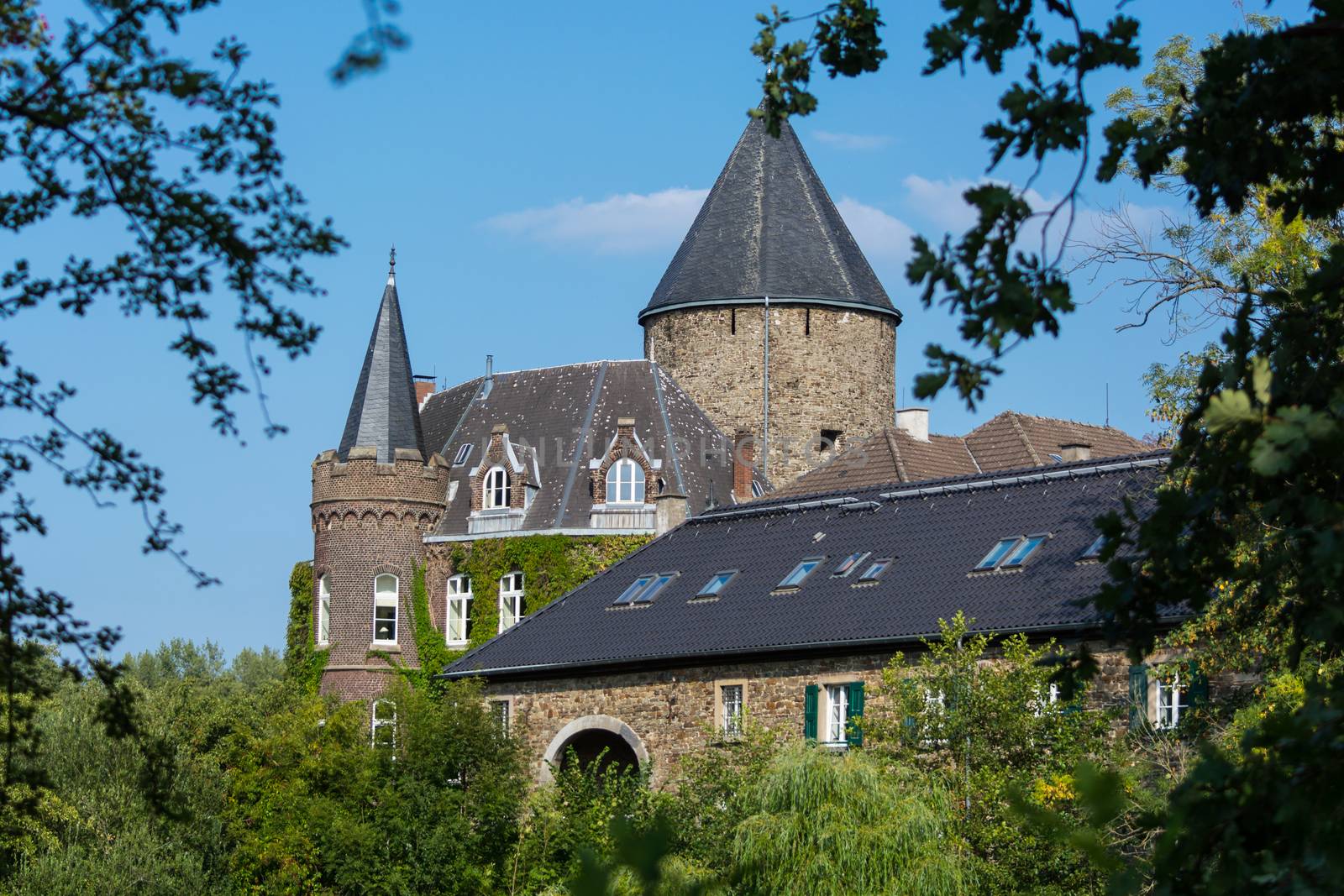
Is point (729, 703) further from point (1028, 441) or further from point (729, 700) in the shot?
point (1028, 441)

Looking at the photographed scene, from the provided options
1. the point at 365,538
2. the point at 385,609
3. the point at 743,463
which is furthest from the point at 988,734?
the point at 365,538

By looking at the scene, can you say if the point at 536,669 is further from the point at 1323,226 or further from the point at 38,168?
the point at 38,168

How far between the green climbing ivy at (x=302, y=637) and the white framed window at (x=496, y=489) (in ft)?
14.4

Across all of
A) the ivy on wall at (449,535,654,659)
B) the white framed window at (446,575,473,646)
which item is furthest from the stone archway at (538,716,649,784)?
the white framed window at (446,575,473,646)

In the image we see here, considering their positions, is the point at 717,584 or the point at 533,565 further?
the point at 533,565

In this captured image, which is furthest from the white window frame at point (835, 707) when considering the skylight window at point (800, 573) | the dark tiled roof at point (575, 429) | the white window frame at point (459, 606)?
the white window frame at point (459, 606)

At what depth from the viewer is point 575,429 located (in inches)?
1841

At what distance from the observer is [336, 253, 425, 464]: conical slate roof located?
4609cm

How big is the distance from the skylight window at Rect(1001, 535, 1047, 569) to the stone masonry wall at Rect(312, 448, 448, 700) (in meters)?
18.2

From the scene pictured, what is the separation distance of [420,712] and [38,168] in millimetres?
27341

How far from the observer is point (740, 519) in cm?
3638

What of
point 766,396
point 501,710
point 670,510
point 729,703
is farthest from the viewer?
point 766,396

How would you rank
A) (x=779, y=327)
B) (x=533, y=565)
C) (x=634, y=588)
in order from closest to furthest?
(x=634, y=588) < (x=533, y=565) < (x=779, y=327)

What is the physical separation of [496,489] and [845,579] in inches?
595
